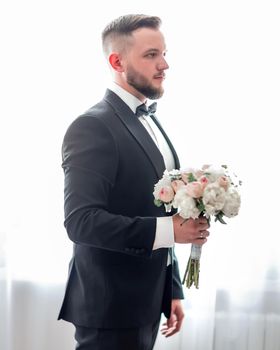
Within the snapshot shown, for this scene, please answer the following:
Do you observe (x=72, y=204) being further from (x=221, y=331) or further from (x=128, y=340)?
(x=221, y=331)

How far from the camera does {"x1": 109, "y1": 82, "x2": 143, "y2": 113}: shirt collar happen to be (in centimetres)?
153

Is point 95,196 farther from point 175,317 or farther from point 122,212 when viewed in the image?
point 175,317

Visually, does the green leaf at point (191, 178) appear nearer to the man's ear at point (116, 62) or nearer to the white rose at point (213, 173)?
the white rose at point (213, 173)

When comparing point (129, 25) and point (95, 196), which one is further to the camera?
point (129, 25)

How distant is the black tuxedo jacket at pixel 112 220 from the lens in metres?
1.31

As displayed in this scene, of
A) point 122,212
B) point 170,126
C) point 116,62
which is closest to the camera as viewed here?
point 122,212

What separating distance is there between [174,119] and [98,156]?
0.80m

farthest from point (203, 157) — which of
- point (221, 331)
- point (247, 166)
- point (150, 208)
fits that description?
point (221, 331)

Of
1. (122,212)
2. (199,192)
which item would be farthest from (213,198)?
→ (122,212)

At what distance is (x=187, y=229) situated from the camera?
1395 mm

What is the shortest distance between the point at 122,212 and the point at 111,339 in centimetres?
39

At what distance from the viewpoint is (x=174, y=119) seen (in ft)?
6.76

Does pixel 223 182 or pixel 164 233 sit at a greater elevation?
pixel 223 182

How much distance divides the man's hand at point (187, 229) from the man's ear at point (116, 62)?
0.52 metres
